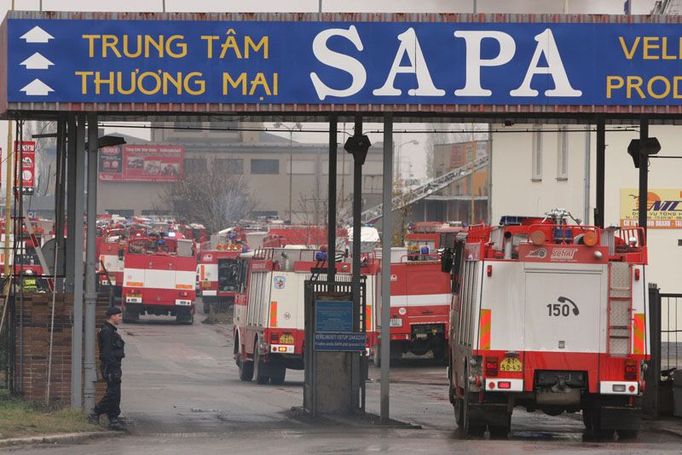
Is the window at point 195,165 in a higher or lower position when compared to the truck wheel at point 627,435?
higher

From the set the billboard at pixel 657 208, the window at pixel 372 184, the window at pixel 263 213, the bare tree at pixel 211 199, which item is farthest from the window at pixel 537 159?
the window at pixel 263 213

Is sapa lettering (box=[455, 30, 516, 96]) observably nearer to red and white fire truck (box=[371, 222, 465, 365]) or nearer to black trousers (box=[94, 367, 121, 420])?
black trousers (box=[94, 367, 121, 420])

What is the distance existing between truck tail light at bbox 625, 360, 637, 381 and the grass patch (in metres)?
6.73

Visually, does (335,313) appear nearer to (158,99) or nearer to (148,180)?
(158,99)

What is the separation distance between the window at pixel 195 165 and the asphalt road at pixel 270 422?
7633 cm

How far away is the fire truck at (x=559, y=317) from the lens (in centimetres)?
1772

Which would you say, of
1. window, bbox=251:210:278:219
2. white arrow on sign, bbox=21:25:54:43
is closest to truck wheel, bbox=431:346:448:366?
white arrow on sign, bbox=21:25:54:43

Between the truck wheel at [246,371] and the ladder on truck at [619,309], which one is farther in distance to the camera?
the truck wheel at [246,371]

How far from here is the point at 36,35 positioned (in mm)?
18656

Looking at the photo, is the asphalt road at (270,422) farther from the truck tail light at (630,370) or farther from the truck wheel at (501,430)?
the truck tail light at (630,370)

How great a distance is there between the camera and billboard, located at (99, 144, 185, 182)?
13738cm

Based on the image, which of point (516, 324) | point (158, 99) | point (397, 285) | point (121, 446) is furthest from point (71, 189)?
point (397, 285)

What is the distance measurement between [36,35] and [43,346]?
448 centimetres

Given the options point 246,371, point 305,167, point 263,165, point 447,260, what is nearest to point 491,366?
point 447,260
